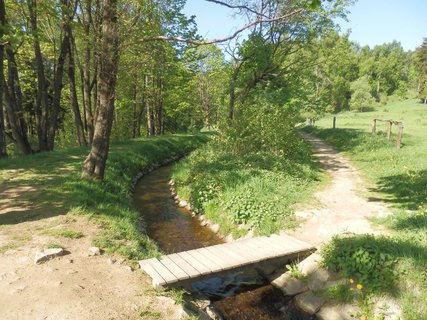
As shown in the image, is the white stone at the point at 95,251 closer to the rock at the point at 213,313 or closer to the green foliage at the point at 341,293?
the rock at the point at 213,313

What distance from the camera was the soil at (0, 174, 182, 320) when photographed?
16.1ft

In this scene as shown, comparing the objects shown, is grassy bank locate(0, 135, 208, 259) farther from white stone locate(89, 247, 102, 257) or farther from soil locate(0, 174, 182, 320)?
soil locate(0, 174, 182, 320)

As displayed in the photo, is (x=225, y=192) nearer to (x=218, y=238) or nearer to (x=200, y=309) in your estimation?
(x=218, y=238)

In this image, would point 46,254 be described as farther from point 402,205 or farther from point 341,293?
point 402,205

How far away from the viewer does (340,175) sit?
47.8ft

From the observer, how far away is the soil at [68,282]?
16.1 ft

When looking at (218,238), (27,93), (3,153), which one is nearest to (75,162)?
(3,153)

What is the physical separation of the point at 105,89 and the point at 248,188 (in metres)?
6.10

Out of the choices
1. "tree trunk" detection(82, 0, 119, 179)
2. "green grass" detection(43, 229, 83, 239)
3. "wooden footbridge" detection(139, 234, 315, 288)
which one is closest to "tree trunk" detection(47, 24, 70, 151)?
"tree trunk" detection(82, 0, 119, 179)

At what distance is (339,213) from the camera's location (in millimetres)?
9625

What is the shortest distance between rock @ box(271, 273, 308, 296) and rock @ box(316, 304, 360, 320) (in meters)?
0.71

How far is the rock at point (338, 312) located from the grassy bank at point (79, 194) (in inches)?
159

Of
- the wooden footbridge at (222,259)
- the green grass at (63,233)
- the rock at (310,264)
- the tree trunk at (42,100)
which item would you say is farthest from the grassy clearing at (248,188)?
the tree trunk at (42,100)

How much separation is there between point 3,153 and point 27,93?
2104cm
